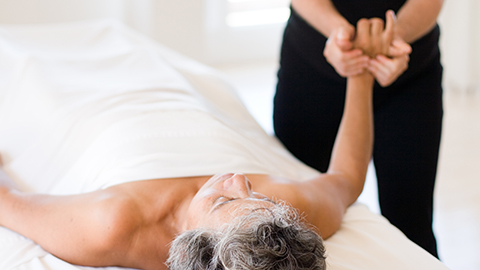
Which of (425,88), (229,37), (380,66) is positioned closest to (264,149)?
(380,66)

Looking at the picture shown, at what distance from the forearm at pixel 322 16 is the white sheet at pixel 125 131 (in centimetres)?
43

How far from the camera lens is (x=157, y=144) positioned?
1441 mm

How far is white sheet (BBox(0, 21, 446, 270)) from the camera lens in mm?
1297

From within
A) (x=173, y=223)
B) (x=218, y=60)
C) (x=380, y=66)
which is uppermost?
(x=380, y=66)

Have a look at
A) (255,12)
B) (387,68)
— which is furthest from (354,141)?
(255,12)

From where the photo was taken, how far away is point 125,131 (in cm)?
149

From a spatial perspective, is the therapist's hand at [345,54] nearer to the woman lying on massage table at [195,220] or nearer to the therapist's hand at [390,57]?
the therapist's hand at [390,57]

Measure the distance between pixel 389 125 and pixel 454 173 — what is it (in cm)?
153

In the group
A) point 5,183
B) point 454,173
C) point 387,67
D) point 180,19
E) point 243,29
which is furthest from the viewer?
point 243,29

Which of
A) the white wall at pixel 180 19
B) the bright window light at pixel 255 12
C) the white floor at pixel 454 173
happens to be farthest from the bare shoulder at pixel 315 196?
the bright window light at pixel 255 12

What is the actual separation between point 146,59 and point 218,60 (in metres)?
3.02

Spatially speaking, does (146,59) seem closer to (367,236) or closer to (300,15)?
(300,15)

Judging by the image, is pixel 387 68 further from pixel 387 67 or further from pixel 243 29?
pixel 243 29

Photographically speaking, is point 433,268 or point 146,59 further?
point 146,59
